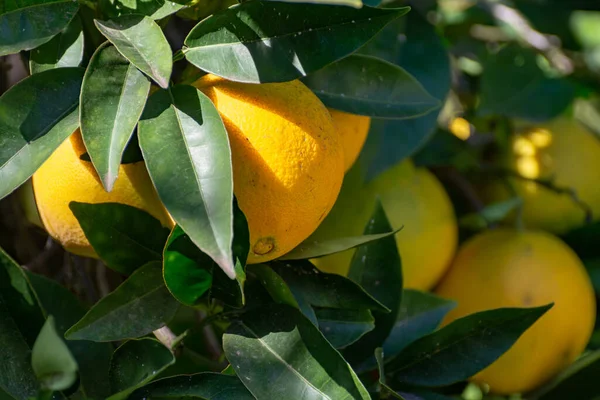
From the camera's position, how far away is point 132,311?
22.7 inches

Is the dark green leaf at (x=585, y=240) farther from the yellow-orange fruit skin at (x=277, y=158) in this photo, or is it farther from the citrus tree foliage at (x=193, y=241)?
the yellow-orange fruit skin at (x=277, y=158)

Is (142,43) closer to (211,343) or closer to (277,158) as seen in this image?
(277,158)

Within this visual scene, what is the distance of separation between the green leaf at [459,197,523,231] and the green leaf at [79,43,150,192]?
58cm

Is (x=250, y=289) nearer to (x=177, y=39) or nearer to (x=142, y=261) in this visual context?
(x=142, y=261)

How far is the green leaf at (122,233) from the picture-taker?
1.89 ft

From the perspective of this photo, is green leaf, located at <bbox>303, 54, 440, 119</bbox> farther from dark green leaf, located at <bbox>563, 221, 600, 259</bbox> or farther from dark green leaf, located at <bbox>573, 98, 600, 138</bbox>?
dark green leaf, located at <bbox>573, 98, 600, 138</bbox>

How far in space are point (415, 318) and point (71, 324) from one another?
0.35 metres

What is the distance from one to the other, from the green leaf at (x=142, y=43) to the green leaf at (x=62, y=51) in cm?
6

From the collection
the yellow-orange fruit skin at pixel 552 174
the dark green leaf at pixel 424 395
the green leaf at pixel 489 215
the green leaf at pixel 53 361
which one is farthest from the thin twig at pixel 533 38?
the green leaf at pixel 53 361

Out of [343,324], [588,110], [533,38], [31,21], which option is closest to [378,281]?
[343,324]

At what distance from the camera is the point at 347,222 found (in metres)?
0.87

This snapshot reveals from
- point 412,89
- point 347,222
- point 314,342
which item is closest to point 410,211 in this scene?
point 347,222

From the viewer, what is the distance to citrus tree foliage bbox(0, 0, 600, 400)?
50 cm

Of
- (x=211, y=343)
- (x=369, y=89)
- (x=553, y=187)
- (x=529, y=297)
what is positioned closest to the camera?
(x=369, y=89)
